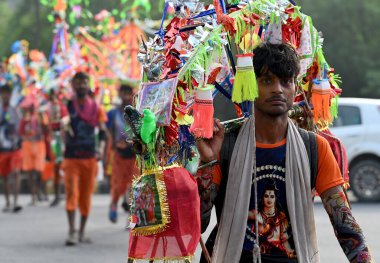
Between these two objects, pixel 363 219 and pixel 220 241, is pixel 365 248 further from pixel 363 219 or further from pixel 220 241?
pixel 363 219

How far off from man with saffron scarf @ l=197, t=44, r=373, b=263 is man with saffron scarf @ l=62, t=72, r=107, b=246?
→ 6695mm

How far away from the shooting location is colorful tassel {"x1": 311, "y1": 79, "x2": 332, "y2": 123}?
5348mm

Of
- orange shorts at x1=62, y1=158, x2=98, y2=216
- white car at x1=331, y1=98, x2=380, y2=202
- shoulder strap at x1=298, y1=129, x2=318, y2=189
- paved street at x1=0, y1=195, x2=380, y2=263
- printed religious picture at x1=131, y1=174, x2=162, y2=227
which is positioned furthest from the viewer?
white car at x1=331, y1=98, x2=380, y2=202

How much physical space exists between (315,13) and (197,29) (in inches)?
844

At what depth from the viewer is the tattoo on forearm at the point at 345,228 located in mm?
4160

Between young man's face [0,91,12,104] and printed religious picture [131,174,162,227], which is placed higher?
young man's face [0,91,12,104]

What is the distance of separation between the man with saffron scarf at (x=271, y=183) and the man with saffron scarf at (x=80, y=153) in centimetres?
670

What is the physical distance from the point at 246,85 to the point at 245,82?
0.01 metres

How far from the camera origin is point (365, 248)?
4.16 metres

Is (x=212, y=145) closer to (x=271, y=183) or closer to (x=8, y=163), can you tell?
(x=271, y=183)

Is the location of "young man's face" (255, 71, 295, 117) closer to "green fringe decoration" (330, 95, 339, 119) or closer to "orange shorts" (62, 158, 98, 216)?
"green fringe decoration" (330, 95, 339, 119)

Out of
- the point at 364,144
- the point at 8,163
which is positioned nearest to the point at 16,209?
the point at 8,163

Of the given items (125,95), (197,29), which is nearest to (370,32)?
(125,95)

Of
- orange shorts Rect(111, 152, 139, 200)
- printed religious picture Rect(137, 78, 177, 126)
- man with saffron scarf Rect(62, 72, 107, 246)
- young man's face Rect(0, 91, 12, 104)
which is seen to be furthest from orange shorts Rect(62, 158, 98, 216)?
printed religious picture Rect(137, 78, 177, 126)
